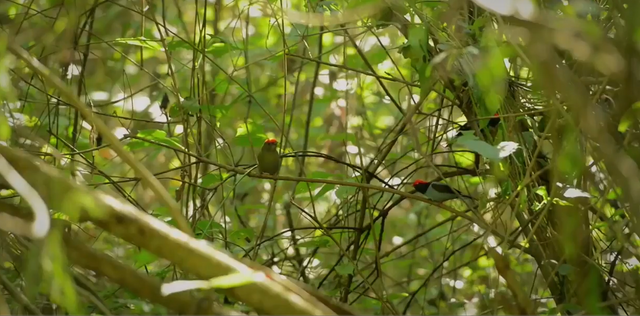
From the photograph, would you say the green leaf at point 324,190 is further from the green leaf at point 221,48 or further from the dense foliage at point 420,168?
the green leaf at point 221,48

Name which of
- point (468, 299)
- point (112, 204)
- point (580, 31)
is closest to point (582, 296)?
point (580, 31)

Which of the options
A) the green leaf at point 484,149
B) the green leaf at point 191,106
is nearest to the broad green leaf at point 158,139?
the green leaf at point 191,106

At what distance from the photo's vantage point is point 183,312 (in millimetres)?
899

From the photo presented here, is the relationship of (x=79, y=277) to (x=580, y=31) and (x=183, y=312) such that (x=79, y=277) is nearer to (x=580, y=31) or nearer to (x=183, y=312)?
(x=183, y=312)

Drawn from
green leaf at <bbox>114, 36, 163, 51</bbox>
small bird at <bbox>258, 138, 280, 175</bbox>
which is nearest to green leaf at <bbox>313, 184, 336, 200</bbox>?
small bird at <bbox>258, 138, 280, 175</bbox>

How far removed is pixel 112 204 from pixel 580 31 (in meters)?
0.66

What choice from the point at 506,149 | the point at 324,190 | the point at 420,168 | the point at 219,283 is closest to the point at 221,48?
the point at 324,190

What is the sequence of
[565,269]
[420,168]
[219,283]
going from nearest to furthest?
[219,283] → [565,269] → [420,168]

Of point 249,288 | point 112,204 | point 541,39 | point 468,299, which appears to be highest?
point 468,299

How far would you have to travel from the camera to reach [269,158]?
2.36 meters

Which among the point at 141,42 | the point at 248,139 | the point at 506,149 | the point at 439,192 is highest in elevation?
the point at 141,42

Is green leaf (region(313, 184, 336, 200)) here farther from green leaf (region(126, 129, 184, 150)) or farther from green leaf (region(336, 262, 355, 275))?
green leaf (region(126, 129, 184, 150))

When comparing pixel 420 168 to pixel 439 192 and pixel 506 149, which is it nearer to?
pixel 439 192

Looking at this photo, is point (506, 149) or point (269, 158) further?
point (269, 158)
